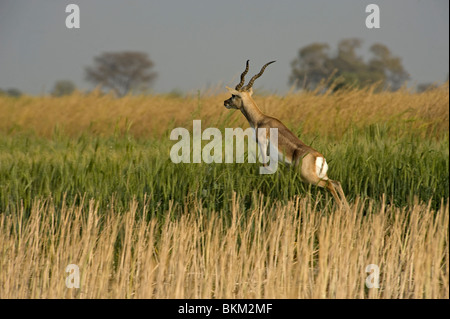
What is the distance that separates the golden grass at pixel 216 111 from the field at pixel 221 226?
761 mm

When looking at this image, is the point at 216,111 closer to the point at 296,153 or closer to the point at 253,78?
the point at 253,78

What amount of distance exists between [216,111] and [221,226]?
651 centimetres

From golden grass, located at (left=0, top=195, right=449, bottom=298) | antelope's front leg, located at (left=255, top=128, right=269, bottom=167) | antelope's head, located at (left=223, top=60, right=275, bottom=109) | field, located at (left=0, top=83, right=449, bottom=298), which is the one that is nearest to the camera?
golden grass, located at (left=0, top=195, right=449, bottom=298)

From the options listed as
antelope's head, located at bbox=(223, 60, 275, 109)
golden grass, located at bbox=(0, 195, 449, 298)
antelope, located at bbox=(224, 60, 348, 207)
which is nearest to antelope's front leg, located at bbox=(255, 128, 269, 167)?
antelope, located at bbox=(224, 60, 348, 207)

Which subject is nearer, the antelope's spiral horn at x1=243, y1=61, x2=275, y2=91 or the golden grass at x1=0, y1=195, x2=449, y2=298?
the golden grass at x1=0, y1=195, x2=449, y2=298

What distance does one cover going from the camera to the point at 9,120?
1680 cm

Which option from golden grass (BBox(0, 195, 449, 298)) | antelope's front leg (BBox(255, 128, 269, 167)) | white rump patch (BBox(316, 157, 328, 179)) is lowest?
golden grass (BBox(0, 195, 449, 298))

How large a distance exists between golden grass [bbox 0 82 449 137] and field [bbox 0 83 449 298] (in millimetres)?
761

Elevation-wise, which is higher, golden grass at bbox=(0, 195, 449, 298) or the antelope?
the antelope

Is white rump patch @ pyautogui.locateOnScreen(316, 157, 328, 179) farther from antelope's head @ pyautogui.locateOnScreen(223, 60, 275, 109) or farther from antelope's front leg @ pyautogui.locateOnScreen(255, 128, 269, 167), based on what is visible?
antelope's head @ pyautogui.locateOnScreen(223, 60, 275, 109)

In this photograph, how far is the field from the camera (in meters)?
4.86

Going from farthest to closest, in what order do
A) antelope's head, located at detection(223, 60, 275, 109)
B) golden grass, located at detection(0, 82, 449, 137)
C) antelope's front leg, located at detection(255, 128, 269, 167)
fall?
golden grass, located at detection(0, 82, 449, 137) → antelope's head, located at detection(223, 60, 275, 109) → antelope's front leg, located at detection(255, 128, 269, 167)

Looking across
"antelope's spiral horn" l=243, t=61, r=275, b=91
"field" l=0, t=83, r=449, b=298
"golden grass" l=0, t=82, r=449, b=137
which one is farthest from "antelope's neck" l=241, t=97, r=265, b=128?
"golden grass" l=0, t=82, r=449, b=137
